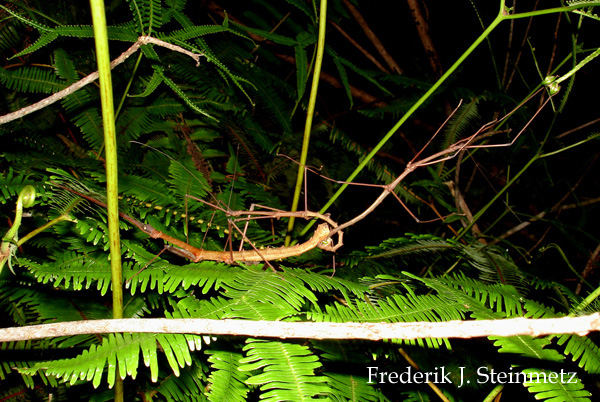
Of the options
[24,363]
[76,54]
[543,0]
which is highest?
[543,0]

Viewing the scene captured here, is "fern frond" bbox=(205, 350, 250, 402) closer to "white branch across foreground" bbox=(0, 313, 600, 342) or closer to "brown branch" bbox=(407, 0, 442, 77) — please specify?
"white branch across foreground" bbox=(0, 313, 600, 342)

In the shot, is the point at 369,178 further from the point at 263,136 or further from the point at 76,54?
the point at 76,54

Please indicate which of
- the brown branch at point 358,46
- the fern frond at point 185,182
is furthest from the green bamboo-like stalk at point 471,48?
the brown branch at point 358,46

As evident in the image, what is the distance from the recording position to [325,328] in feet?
2.42

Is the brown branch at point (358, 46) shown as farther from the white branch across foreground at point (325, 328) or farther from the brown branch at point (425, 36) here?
the white branch across foreground at point (325, 328)

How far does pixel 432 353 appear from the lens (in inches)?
60.7

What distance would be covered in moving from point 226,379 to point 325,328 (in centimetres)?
50

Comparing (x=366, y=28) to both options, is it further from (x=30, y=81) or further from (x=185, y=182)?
(x=30, y=81)

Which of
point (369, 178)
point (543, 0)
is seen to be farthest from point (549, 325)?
point (543, 0)

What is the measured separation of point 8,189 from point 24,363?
0.78 m

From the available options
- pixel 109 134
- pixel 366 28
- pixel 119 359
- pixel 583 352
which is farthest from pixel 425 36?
pixel 119 359

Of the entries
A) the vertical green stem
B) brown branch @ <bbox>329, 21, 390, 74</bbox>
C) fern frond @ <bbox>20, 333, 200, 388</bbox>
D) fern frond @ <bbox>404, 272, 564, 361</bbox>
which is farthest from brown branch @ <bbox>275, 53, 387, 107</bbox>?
fern frond @ <bbox>20, 333, 200, 388</bbox>

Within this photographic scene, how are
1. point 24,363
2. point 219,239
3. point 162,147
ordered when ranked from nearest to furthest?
1. point 24,363
2. point 219,239
3. point 162,147

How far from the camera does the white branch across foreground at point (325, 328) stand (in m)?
0.59
